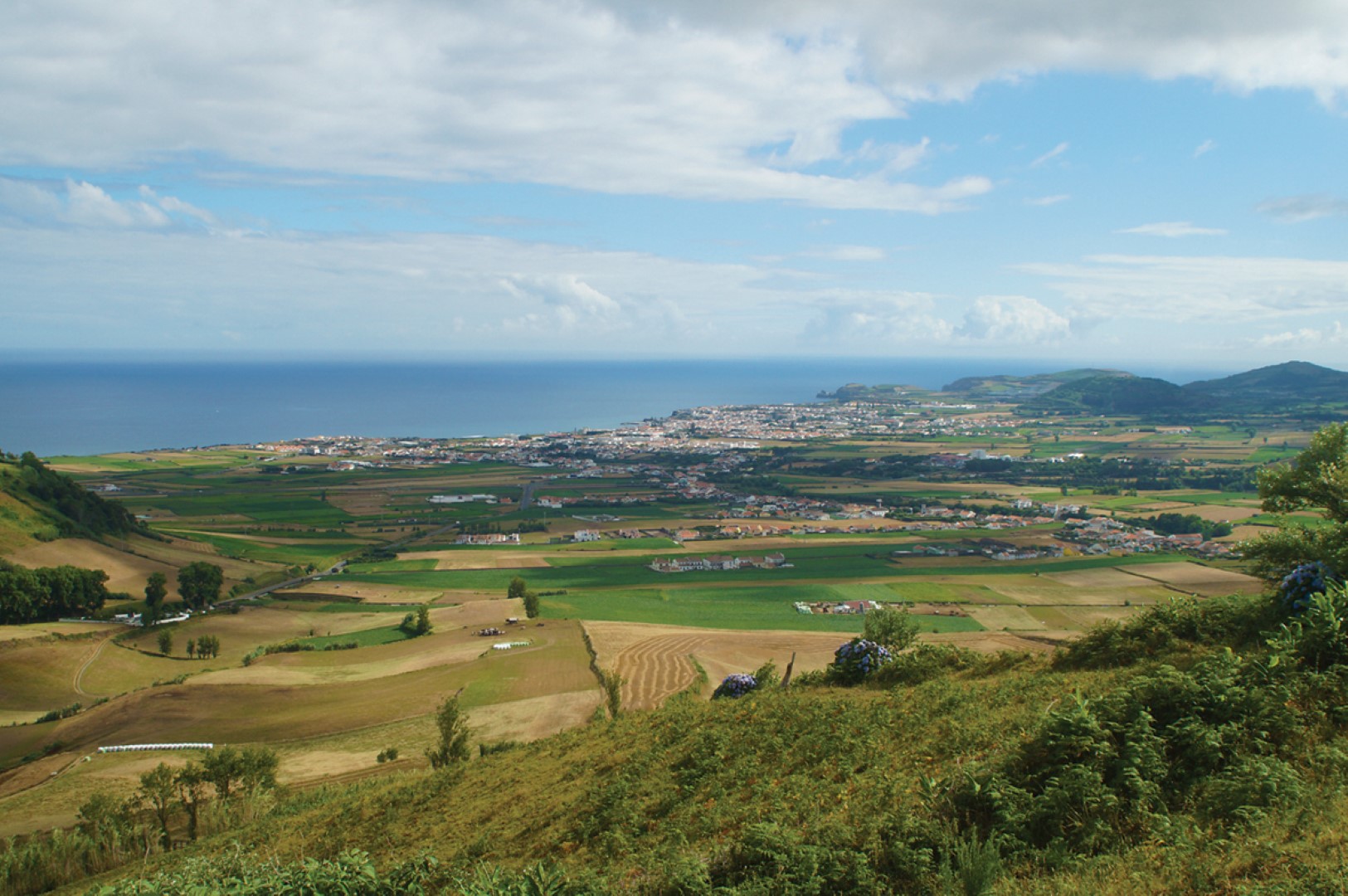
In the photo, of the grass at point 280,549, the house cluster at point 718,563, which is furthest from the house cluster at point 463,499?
the house cluster at point 718,563

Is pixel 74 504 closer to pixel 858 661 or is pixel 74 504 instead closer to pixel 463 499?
pixel 463 499

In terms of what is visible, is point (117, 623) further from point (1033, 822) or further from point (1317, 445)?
point (1317, 445)

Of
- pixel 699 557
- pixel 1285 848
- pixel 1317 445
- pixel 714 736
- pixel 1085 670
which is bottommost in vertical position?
pixel 699 557

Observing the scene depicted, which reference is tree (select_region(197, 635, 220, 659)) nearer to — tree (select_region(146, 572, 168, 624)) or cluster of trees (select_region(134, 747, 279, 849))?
tree (select_region(146, 572, 168, 624))

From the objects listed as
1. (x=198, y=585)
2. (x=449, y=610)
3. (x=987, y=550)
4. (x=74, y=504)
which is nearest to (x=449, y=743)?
(x=449, y=610)

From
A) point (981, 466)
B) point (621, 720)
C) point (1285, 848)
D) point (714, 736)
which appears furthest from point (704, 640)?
point (981, 466)

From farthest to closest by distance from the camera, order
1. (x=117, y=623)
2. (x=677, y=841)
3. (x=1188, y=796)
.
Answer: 1. (x=117, y=623)
2. (x=677, y=841)
3. (x=1188, y=796)

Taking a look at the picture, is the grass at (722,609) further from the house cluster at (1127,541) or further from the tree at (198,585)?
the house cluster at (1127,541)

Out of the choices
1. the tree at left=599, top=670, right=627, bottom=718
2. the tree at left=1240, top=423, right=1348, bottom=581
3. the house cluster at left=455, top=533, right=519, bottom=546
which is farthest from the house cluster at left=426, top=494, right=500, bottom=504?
the tree at left=1240, top=423, right=1348, bottom=581
